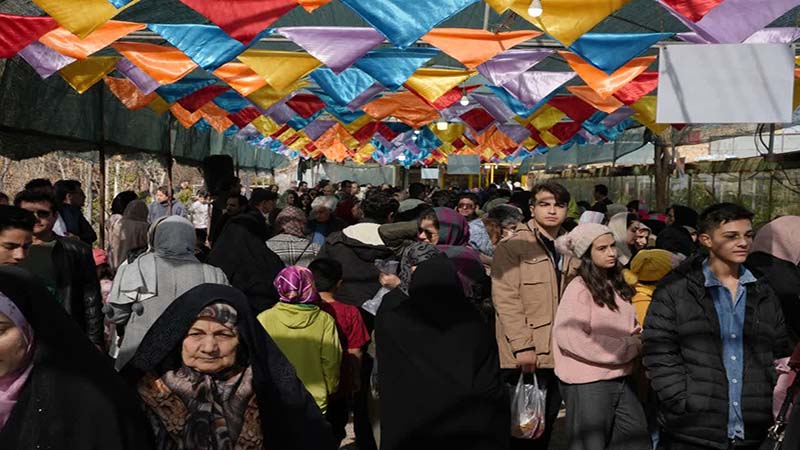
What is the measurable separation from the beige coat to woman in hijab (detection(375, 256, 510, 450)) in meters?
1.25

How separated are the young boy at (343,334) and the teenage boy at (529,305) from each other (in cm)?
88

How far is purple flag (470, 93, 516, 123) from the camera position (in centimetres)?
1405

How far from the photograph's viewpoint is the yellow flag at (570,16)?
244 inches

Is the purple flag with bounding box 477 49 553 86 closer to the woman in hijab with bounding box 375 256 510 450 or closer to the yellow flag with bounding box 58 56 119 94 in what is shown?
the yellow flag with bounding box 58 56 119 94

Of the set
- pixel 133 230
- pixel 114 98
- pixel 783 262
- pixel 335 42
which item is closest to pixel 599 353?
pixel 783 262

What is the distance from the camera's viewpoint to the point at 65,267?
16.9ft

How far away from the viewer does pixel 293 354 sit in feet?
14.9

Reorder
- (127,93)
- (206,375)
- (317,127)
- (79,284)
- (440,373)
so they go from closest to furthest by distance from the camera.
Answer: (206,375), (440,373), (79,284), (127,93), (317,127)

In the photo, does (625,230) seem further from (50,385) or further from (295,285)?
(50,385)

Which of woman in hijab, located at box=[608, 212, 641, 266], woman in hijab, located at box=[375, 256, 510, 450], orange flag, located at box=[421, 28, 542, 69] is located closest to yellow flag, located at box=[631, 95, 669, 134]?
woman in hijab, located at box=[608, 212, 641, 266]

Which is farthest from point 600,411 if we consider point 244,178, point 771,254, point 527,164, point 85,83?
point 527,164

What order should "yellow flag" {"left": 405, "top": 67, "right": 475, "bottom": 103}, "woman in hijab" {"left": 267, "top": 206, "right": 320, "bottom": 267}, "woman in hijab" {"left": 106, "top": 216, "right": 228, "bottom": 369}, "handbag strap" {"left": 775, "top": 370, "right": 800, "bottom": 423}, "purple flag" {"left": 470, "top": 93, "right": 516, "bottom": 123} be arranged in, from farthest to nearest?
"purple flag" {"left": 470, "top": 93, "right": 516, "bottom": 123} → "yellow flag" {"left": 405, "top": 67, "right": 475, "bottom": 103} → "woman in hijab" {"left": 267, "top": 206, "right": 320, "bottom": 267} → "woman in hijab" {"left": 106, "top": 216, "right": 228, "bottom": 369} → "handbag strap" {"left": 775, "top": 370, "right": 800, "bottom": 423}

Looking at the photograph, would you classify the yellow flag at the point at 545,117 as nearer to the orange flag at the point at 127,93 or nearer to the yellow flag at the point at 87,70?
the orange flag at the point at 127,93

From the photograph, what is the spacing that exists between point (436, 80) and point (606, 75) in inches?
89.0
